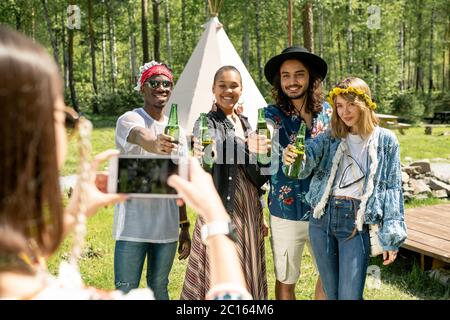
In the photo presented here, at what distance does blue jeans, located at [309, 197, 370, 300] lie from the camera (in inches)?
123

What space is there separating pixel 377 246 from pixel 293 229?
66 cm

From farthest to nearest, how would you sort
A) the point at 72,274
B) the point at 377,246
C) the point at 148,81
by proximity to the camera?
1. the point at 148,81
2. the point at 377,246
3. the point at 72,274

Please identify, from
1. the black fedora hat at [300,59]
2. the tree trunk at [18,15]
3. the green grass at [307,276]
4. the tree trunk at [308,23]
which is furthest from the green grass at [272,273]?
→ the tree trunk at [18,15]

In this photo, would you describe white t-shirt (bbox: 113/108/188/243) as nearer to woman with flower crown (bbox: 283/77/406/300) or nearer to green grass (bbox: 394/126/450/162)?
woman with flower crown (bbox: 283/77/406/300)

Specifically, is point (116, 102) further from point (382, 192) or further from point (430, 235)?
point (382, 192)

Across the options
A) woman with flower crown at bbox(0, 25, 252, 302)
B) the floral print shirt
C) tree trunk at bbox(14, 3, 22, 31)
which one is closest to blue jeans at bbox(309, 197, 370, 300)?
the floral print shirt

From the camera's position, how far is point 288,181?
3.58 metres

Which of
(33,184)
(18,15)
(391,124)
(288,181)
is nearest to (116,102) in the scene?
(18,15)

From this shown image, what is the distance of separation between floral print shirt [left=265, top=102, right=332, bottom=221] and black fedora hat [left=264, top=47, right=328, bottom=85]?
1.30 ft

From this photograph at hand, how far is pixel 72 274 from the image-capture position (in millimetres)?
1352

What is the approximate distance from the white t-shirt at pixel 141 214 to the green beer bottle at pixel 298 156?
0.79 m

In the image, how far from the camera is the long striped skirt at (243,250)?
11.1 feet
